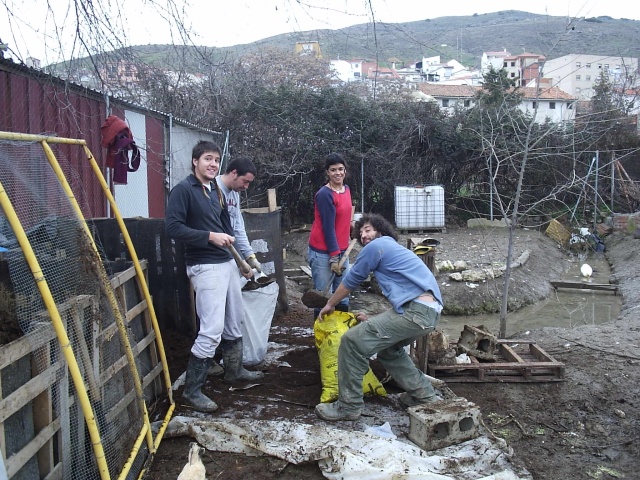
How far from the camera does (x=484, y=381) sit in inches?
188

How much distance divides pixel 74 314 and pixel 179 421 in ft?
3.92

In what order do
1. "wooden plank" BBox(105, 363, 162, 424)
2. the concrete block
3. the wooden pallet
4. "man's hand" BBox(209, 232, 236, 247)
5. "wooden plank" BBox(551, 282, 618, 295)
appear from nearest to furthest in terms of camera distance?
"wooden plank" BBox(105, 363, 162, 424) → "man's hand" BBox(209, 232, 236, 247) → the wooden pallet → "wooden plank" BBox(551, 282, 618, 295) → the concrete block

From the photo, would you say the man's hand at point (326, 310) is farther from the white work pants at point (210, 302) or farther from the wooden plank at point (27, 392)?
the wooden plank at point (27, 392)

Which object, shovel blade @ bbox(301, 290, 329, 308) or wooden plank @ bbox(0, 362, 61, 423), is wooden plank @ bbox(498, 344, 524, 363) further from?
wooden plank @ bbox(0, 362, 61, 423)

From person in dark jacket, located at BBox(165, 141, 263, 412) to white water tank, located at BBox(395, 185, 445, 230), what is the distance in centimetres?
1140

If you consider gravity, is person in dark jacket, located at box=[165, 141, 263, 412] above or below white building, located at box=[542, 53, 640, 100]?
below

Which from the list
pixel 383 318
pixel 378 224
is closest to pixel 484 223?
pixel 378 224

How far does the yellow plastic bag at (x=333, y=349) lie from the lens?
13.6ft

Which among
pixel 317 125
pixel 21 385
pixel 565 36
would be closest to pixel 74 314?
pixel 21 385

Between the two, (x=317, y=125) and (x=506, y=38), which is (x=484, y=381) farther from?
(x=506, y=38)

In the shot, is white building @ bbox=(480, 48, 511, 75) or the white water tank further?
the white water tank

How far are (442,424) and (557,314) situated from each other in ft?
21.2

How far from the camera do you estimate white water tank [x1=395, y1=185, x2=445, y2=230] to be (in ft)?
49.5

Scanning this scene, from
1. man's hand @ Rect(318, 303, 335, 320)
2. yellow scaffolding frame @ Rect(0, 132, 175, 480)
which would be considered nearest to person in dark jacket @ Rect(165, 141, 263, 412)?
yellow scaffolding frame @ Rect(0, 132, 175, 480)
